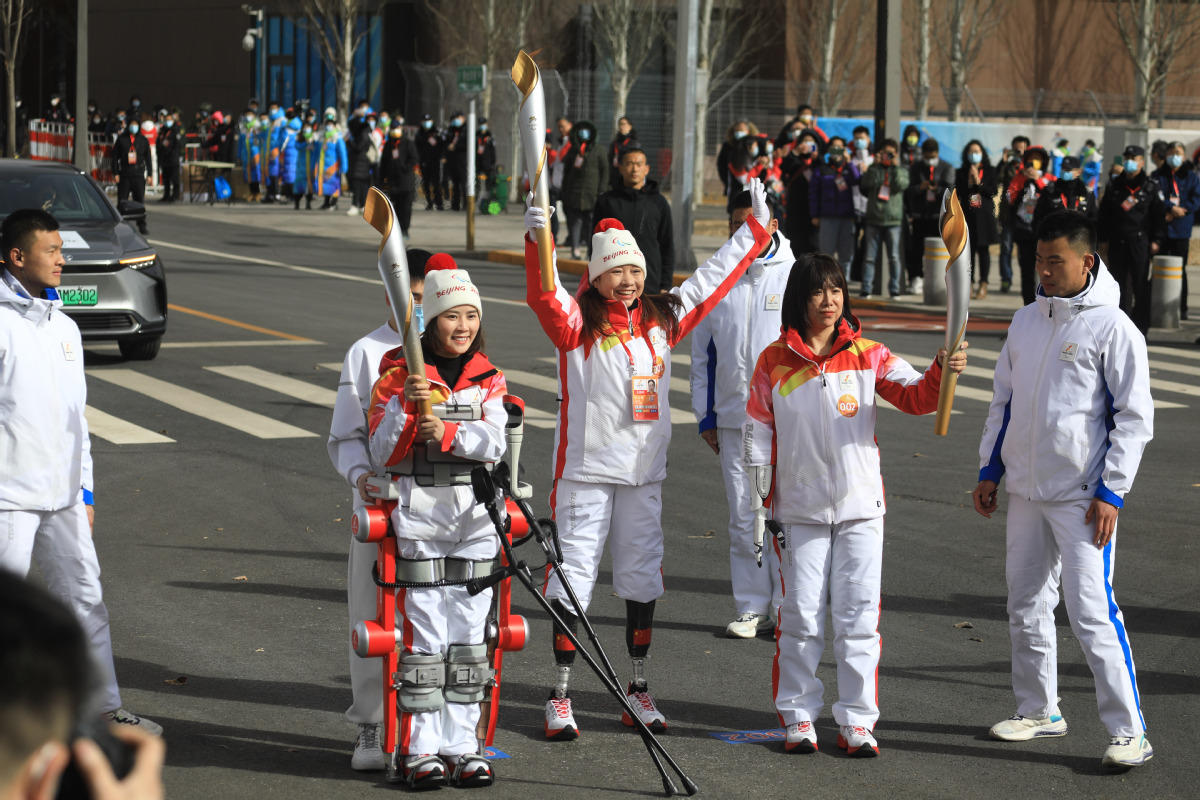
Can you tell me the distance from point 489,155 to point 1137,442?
3062 centimetres

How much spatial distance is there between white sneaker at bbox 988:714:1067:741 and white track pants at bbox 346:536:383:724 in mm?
2337

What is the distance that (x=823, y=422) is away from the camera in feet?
18.6

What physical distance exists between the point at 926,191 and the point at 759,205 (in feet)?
47.7

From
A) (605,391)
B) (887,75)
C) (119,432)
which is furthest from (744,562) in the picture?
(887,75)

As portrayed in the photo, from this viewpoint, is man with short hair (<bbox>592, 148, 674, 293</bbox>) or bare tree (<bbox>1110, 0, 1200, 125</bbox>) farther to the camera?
bare tree (<bbox>1110, 0, 1200, 125</bbox>)

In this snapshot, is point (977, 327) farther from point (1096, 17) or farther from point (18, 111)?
point (18, 111)

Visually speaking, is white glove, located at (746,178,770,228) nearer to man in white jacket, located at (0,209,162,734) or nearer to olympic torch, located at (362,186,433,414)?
olympic torch, located at (362,186,433,414)

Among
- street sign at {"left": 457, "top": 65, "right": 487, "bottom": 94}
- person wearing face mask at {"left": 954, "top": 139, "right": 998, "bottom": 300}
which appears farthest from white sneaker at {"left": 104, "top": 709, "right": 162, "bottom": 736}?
street sign at {"left": 457, "top": 65, "right": 487, "bottom": 94}

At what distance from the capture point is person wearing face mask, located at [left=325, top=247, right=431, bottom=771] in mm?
5316

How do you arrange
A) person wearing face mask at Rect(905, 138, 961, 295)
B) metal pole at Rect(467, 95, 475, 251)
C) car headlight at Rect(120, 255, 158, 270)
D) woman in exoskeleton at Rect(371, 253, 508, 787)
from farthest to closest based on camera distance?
1. metal pole at Rect(467, 95, 475, 251)
2. person wearing face mask at Rect(905, 138, 961, 295)
3. car headlight at Rect(120, 255, 158, 270)
4. woman in exoskeleton at Rect(371, 253, 508, 787)

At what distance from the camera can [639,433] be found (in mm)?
5934

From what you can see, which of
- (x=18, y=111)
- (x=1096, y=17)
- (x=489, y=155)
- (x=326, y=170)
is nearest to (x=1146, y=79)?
(x=1096, y=17)

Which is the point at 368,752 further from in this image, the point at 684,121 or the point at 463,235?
the point at 463,235

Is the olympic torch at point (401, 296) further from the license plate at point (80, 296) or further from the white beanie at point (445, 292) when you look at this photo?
the license plate at point (80, 296)
